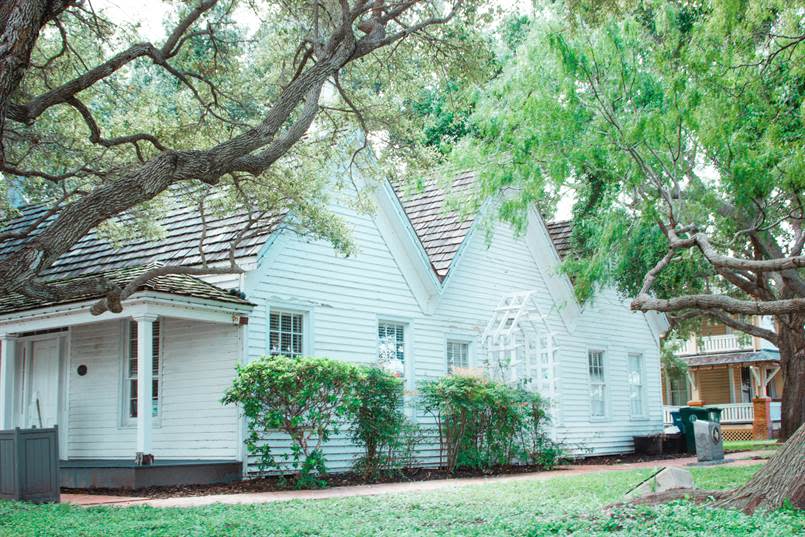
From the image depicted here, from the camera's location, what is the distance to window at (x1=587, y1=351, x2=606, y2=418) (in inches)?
893

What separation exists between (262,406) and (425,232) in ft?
24.9

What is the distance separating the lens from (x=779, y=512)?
7898 millimetres

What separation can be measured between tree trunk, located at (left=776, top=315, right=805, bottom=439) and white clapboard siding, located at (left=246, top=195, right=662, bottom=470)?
3349 millimetres

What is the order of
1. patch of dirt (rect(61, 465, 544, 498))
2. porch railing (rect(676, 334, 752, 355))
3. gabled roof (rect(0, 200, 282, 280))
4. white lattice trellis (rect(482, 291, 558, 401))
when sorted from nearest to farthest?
1. patch of dirt (rect(61, 465, 544, 498))
2. gabled roof (rect(0, 200, 282, 280))
3. white lattice trellis (rect(482, 291, 558, 401))
4. porch railing (rect(676, 334, 752, 355))

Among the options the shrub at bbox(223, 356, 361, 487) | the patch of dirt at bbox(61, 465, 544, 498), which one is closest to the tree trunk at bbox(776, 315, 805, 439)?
the patch of dirt at bbox(61, 465, 544, 498)

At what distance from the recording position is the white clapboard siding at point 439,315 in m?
15.4

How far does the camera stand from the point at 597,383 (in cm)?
2283

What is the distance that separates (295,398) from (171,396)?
2686 millimetres

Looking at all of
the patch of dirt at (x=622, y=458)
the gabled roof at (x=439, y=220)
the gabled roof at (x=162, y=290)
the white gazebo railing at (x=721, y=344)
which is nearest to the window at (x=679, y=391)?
the white gazebo railing at (x=721, y=344)

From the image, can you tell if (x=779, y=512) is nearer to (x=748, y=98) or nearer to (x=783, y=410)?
(x=748, y=98)

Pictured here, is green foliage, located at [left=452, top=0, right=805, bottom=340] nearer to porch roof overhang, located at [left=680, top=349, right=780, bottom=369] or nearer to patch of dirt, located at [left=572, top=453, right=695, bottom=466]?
patch of dirt, located at [left=572, top=453, right=695, bottom=466]

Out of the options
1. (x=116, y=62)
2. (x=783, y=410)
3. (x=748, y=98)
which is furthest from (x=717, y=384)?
(x=116, y=62)

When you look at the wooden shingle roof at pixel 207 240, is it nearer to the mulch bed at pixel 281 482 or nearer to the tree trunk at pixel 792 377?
the mulch bed at pixel 281 482

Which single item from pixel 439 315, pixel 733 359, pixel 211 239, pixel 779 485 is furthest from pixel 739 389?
pixel 779 485
